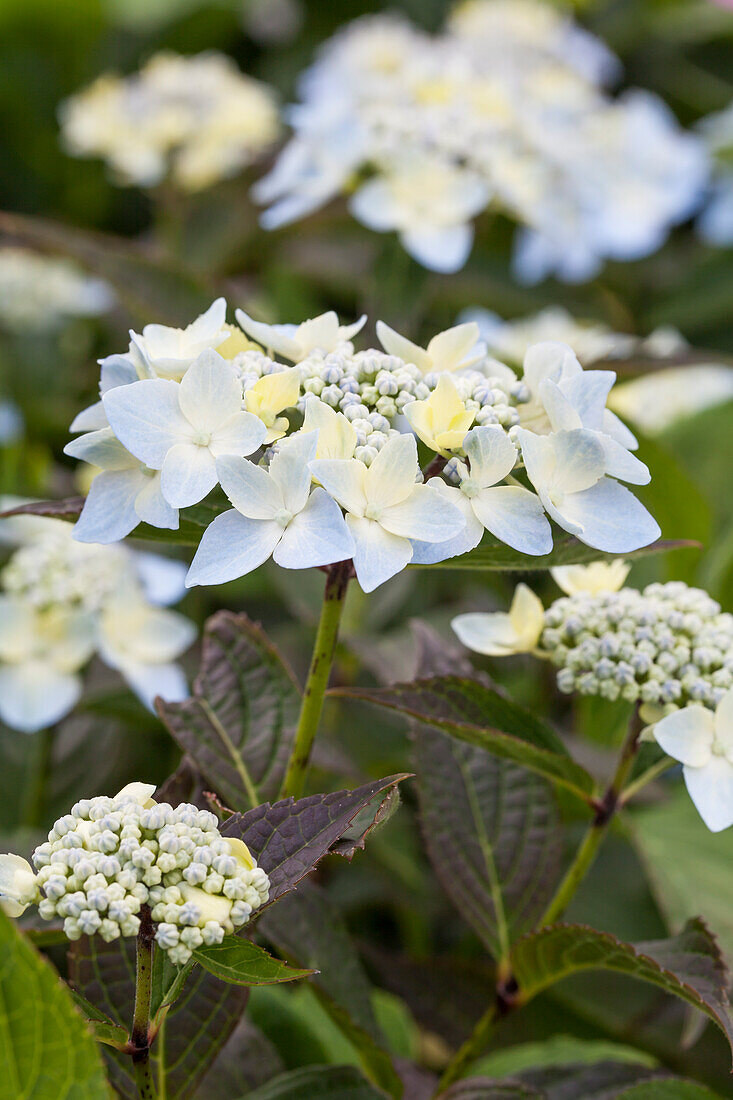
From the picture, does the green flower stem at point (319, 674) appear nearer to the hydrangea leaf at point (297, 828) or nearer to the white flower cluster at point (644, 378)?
the hydrangea leaf at point (297, 828)

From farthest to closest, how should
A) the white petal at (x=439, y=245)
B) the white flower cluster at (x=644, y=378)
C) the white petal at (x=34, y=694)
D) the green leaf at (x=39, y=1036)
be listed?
the white flower cluster at (x=644, y=378)
the white petal at (x=439, y=245)
the white petal at (x=34, y=694)
the green leaf at (x=39, y=1036)

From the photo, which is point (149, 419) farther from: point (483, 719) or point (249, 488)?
point (483, 719)

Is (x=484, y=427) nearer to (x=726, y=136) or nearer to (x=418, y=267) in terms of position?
(x=418, y=267)

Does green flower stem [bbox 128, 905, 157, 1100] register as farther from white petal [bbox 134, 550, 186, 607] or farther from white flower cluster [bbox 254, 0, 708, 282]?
white flower cluster [bbox 254, 0, 708, 282]

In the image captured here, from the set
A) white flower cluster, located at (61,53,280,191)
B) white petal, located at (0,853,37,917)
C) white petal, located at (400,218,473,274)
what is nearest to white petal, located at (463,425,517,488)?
white petal, located at (0,853,37,917)

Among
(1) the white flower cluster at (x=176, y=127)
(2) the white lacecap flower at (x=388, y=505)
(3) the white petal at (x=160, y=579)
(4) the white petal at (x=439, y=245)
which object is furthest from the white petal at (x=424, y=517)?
(1) the white flower cluster at (x=176, y=127)

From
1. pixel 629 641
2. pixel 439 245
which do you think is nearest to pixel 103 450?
pixel 629 641
